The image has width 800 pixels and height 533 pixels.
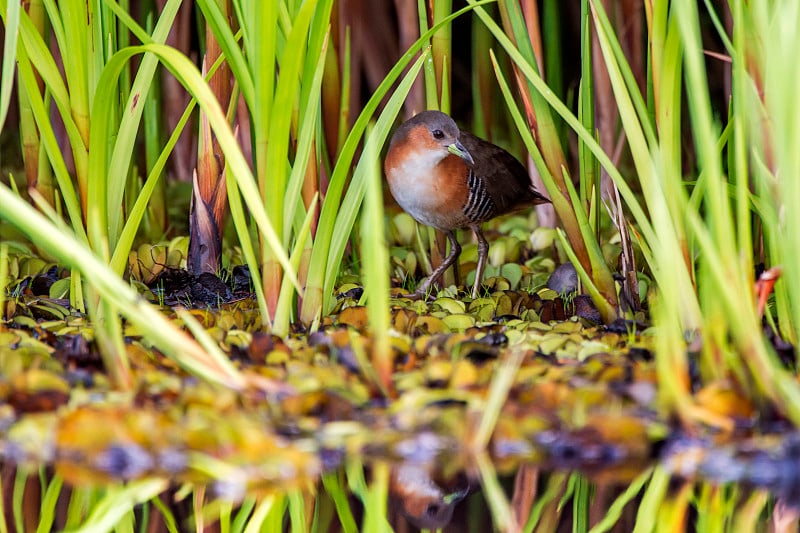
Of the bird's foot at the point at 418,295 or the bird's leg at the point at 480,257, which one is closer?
the bird's foot at the point at 418,295

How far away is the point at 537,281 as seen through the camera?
4.14 meters

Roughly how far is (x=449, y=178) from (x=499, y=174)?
0.74 ft

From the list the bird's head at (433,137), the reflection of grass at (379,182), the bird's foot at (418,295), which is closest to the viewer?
the reflection of grass at (379,182)

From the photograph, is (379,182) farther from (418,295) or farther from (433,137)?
Answer: (433,137)

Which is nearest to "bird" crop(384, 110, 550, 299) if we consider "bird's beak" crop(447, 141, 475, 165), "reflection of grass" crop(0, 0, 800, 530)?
"bird's beak" crop(447, 141, 475, 165)

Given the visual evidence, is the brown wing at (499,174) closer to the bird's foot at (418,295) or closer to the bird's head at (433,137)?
the bird's head at (433,137)

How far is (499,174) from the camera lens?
163 inches

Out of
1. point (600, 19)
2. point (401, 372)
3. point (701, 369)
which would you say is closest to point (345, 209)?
point (401, 372)

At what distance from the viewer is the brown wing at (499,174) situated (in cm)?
411

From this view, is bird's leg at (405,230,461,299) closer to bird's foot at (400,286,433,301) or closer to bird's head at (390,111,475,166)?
bird's foot at (400,286,433,301)

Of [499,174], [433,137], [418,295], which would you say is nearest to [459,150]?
[433,137]

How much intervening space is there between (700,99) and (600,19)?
0.65m

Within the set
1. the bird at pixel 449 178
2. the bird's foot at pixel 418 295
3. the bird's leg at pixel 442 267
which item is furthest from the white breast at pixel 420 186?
the bird's foot at pixel 418 295

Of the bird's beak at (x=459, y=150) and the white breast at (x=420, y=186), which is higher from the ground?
the bird's beak at (x=459, y=150)
